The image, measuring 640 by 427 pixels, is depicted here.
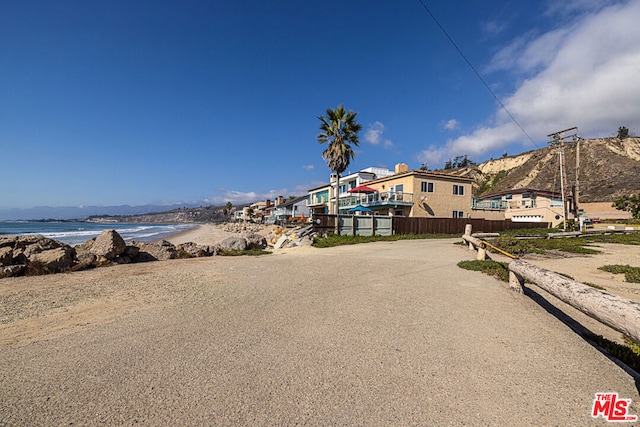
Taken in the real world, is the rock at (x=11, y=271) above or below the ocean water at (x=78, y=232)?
above

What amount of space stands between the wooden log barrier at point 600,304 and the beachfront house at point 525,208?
116 feet

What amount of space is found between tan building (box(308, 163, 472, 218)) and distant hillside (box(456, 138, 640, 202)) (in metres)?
30.1

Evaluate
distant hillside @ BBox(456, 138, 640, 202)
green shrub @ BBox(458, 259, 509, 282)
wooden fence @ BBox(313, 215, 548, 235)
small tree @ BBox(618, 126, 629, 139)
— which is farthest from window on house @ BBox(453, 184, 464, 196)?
small tree @ BBox(618, 126, 629, 139)

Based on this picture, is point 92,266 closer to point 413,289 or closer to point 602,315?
point 413,289

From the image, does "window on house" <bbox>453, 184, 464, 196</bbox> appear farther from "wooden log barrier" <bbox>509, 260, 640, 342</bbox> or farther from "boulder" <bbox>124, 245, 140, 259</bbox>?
"boulder" <bbox>124, 245, 140, 259</bbox>

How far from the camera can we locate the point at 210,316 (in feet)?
15.9

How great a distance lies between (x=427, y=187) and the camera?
3209 cm

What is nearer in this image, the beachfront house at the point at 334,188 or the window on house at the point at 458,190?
the window on house at the point at 458,190

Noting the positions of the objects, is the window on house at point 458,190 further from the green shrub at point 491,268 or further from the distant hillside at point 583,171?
the distant hillside at point 583,171

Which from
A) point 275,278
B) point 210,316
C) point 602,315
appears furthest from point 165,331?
point 602,315

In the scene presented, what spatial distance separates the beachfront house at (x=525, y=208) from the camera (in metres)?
37.2

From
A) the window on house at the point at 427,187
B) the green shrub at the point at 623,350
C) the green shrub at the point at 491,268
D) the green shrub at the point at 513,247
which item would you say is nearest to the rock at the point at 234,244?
the green shrub at the point at 491,268

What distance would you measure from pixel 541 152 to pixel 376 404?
9312 cm
